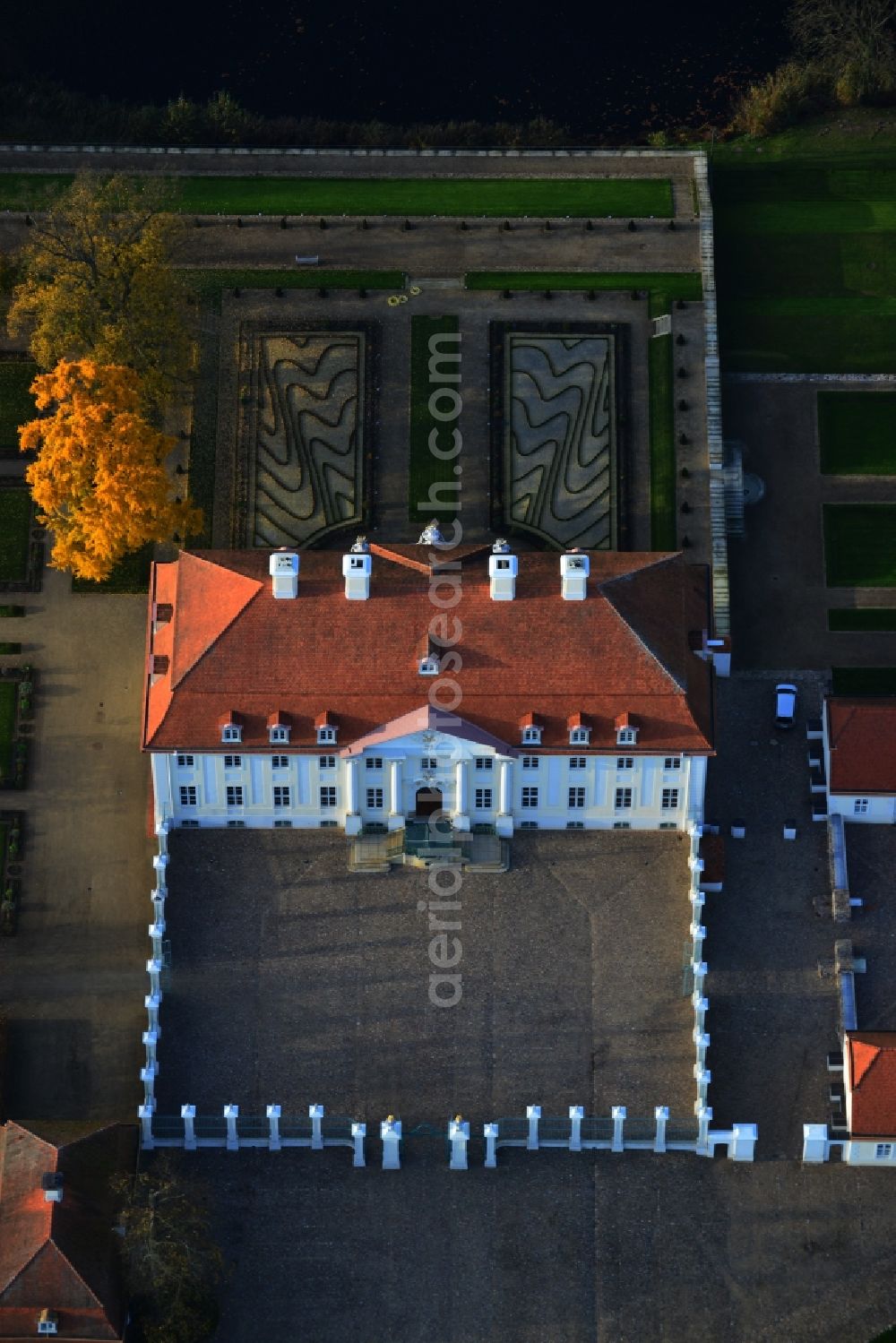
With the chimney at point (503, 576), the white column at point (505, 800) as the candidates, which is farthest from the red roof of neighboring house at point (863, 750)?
the chimney at point (503, 576)

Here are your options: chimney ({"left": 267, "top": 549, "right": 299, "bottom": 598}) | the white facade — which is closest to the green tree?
the white facade

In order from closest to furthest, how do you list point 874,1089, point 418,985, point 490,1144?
1. point 874,1089
2. point 490,1144
3. point 418,985

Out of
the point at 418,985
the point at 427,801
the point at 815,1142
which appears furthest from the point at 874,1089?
the point at 427,801

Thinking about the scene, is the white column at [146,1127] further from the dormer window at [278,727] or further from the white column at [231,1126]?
the dormer window at [278,727]

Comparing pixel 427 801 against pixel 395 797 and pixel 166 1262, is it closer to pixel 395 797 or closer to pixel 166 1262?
pixel 395 797

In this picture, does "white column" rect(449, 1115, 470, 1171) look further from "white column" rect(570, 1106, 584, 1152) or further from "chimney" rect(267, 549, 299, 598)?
"chimney" rect(267, 549, 299, 598)

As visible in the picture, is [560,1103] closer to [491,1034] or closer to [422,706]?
[491,1034]
